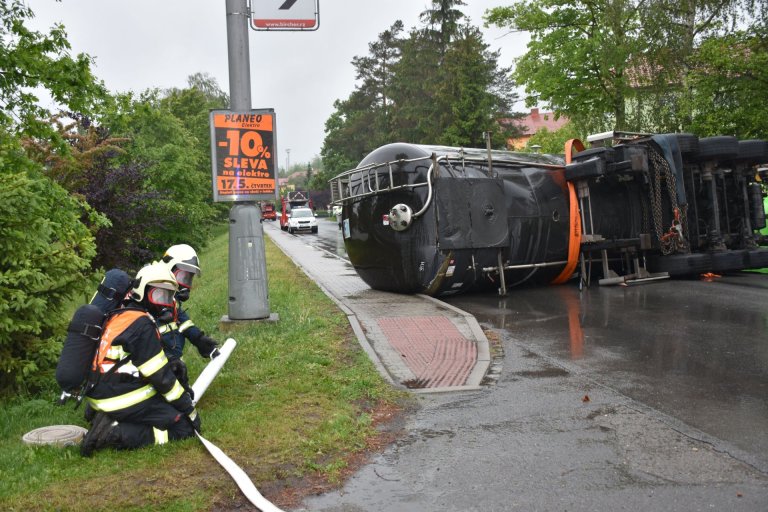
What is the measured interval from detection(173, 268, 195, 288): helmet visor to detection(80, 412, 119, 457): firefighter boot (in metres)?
1.49

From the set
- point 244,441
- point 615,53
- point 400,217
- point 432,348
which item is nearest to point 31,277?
point 244,441

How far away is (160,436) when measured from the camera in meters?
5.16

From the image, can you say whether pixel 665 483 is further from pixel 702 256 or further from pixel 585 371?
pixel 702 256

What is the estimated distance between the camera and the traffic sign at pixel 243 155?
920 centimetres

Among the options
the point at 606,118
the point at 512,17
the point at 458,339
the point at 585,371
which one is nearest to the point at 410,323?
the point at 458,339

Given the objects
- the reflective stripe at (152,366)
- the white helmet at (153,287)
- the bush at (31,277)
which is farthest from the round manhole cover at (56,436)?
the bush at (31,277)

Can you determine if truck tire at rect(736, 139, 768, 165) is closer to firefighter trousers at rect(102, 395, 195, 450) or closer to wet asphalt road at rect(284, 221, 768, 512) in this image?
wet asphalt road at rect(284, 221, 768, 512)

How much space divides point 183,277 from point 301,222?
136 feet

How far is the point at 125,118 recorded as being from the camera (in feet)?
31.4

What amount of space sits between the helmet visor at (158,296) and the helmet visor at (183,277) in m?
0.96

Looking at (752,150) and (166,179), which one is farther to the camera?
(166,179)

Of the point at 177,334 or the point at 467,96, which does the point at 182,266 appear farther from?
the point at 467,96

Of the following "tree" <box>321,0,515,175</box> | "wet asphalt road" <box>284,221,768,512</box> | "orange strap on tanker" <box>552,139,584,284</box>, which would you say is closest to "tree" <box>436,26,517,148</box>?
"tree" <box>321,0,515,175</box>

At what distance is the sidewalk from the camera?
7311mm
